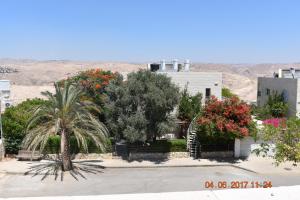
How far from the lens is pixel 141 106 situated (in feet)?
92.5

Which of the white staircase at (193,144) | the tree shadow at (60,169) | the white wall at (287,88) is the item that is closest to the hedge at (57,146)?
the tree shadow at (60,169)

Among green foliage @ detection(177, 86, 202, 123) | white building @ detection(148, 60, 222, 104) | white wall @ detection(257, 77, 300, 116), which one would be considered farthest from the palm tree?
white wall @ detection(257, 77, 300, 116)

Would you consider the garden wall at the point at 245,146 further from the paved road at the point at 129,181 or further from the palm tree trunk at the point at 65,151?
the palm tree trunk at the point at 65,151

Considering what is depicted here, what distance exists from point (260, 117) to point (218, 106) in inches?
580

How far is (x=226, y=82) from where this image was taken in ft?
428

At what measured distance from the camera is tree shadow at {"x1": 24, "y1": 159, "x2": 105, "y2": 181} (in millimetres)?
25328

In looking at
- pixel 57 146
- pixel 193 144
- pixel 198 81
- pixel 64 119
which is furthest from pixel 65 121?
pixel 198 81

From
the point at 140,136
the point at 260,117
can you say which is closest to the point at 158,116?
the point at 140,136

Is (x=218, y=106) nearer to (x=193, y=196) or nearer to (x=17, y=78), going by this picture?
(x=193, y=196)

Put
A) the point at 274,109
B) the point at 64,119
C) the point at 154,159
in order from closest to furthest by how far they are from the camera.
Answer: the point at 64,119, the point at 154,159, the point at 274,109

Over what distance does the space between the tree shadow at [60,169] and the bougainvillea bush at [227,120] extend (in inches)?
313

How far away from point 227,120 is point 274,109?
1589cm

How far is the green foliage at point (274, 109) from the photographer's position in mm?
41969
